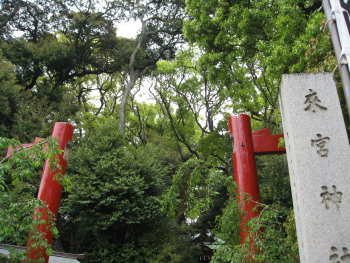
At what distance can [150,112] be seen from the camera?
61.2ft

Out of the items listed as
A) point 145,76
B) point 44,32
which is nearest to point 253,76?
point 145,76

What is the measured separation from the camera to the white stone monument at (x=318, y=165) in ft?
9.22

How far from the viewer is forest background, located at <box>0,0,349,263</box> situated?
4098 millimetres

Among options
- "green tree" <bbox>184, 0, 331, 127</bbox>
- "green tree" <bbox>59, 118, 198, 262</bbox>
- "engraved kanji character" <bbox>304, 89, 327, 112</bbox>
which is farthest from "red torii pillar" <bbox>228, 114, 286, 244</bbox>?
"green tree" <bbox>59, 118, 198, 262</bbox>

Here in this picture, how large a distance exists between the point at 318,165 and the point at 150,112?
52.5 feet

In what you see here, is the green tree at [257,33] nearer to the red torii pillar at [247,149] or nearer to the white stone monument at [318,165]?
the red torii pillar at [247,149]

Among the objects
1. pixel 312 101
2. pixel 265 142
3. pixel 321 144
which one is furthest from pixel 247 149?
pixel 321 144

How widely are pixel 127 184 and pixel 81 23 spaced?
1076 centimetres

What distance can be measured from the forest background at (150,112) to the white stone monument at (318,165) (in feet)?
2.21

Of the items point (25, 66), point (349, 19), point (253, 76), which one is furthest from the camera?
point (25, 66)

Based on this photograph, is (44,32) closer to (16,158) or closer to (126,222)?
(126,222)

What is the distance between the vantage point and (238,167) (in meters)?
6.23

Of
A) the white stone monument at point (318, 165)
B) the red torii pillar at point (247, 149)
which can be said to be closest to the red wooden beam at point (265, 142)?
the red torii pillar at point (247, 149)

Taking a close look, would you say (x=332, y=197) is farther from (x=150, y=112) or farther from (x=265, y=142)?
(x=150, y=112)
